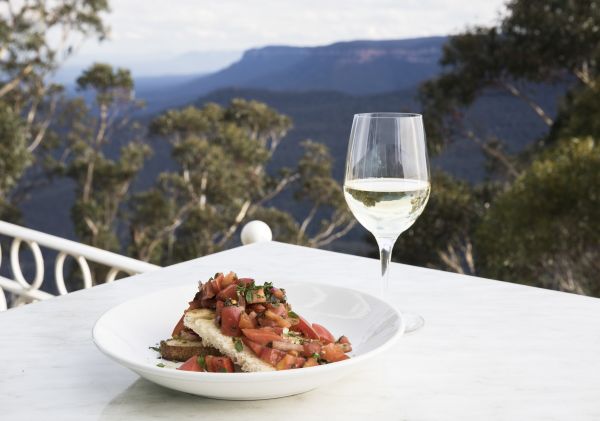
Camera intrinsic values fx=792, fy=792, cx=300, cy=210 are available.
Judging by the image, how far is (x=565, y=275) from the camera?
20.7 ft

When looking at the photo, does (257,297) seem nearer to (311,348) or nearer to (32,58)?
(311,348)

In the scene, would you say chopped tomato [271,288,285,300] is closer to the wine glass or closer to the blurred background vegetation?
the wine glass

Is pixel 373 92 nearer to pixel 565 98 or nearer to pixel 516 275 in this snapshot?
pixel 565 98

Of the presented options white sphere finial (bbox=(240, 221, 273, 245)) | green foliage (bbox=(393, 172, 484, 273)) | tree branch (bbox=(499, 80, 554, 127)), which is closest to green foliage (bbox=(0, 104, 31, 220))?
green foliage (bbox=(393, 172, 484, 273))

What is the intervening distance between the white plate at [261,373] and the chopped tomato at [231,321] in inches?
2.6

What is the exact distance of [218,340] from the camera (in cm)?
80

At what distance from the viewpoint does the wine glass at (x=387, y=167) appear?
934 mm

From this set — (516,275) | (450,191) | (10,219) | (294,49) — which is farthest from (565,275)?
(294,49)

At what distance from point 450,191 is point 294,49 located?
12.5 m

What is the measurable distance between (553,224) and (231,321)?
533cm

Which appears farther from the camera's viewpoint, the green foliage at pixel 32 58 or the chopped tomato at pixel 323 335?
the green foliage at pixel 32 58

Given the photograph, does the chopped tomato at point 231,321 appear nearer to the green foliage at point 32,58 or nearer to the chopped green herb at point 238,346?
the chopped green herb at point 238,346

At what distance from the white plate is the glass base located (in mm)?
88

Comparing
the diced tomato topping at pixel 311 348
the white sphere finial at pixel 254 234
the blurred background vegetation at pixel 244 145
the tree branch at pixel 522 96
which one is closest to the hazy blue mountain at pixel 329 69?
the blurred background vegetation at pixel 244 145
